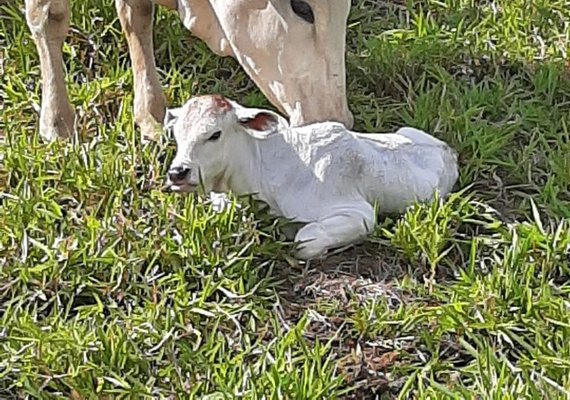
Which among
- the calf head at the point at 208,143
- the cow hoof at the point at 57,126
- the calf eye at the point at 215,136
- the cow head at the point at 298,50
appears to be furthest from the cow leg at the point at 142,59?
the calf eye at the point at 215,136

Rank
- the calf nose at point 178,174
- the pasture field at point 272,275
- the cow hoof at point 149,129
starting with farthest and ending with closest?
the cow hoof at point 149,129
the calf nose at point 178,174
the pasture field at point 272,275

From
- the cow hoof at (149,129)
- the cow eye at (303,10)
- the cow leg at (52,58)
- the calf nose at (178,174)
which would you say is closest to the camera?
the calf nose at (178,174)

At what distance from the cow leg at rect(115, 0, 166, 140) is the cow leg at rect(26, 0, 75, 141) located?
21 cm

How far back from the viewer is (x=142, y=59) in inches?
159

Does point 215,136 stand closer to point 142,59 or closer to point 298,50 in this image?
point 298,50

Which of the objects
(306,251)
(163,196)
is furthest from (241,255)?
(163,196)

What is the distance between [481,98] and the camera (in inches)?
159

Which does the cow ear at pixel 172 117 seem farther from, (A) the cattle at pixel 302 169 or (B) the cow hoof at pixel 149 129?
(B) the cow hoof at pixel 149 129

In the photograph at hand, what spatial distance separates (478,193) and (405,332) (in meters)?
0.76

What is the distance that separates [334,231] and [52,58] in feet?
4.46

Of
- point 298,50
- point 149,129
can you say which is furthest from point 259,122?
point 149,129

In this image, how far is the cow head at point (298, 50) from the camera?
3408 mm

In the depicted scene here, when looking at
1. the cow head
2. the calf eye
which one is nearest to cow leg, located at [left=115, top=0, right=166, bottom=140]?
the cow head

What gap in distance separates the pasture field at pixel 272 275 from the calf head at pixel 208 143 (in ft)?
0.44
